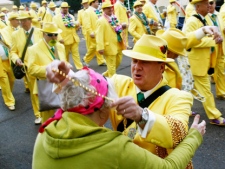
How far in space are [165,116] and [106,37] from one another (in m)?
6.05

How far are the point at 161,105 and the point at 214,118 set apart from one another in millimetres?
3485

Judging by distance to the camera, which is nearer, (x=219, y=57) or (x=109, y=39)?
(x=219, y=57)

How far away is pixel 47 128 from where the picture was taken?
1.63 meters

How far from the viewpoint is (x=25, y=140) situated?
559 centimetres

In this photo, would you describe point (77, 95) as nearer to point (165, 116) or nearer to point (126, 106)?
point (126, 106)

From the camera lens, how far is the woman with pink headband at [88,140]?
5.02ft

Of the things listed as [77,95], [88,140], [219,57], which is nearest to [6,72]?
[219,57]

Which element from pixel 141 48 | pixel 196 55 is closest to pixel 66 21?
pixel 196 55

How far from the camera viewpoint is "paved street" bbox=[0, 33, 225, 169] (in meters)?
4.50

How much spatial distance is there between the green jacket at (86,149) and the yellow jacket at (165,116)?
17 centimetres

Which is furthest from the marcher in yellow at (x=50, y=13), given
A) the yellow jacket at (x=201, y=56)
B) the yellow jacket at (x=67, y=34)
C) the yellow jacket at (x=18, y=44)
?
the yellow jacket at (x=201, y=56)

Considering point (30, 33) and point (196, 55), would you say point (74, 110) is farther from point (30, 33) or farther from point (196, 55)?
Answer: point (30, 33)

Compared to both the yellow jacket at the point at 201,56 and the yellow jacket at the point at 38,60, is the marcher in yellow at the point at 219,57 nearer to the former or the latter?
the yellow jacket at the point at 201,56

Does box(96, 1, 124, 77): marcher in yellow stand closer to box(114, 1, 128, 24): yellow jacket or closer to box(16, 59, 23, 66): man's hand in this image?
box(16, 59, 23, 66): man's hand
